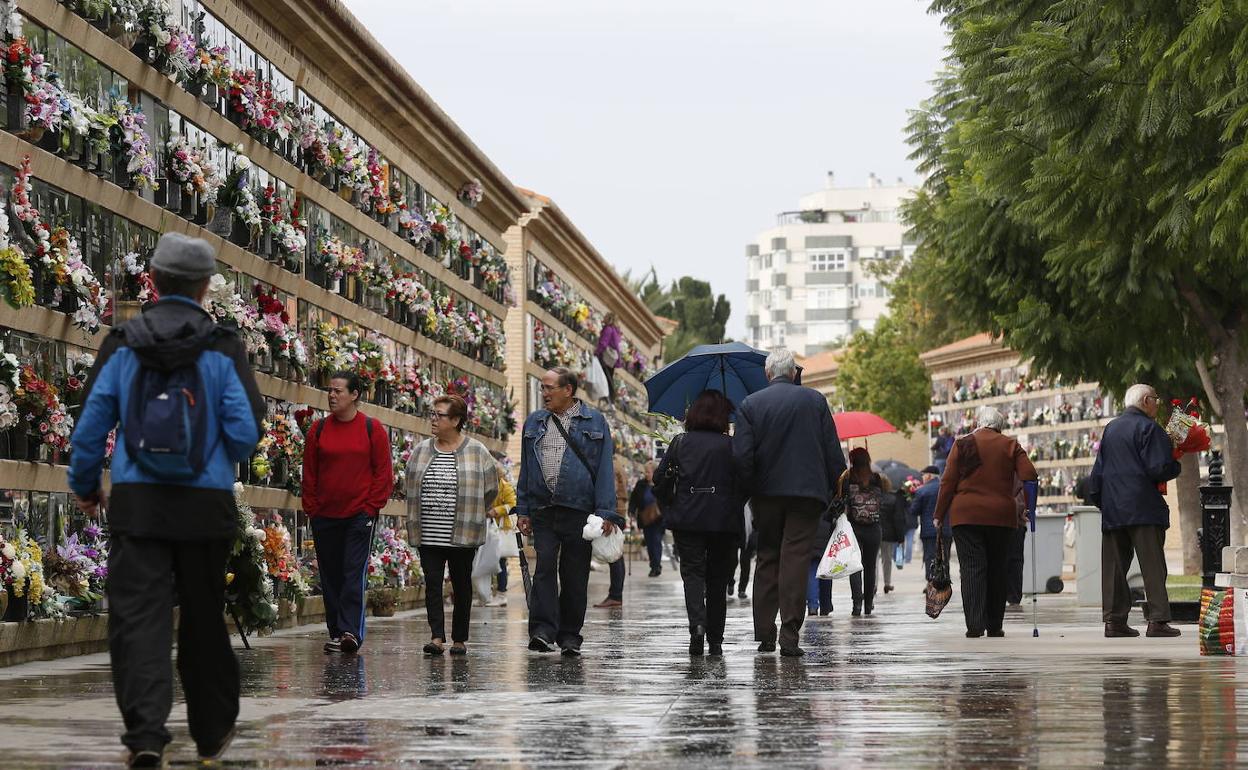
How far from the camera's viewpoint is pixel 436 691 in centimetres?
1166

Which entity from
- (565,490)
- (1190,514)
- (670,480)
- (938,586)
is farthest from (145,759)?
(1190,514)

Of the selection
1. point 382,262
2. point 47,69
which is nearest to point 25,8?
point 47,69

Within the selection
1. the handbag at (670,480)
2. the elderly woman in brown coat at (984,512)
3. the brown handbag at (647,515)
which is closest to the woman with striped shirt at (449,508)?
the handbag at (670,480)

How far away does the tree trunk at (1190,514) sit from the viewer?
36281 mm

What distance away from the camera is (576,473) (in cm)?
1482

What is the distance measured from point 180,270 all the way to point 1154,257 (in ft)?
49.5

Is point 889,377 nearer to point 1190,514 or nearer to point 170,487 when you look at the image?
point 1190,514

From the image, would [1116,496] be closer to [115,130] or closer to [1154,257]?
[1154,257]

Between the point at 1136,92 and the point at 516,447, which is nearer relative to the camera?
the point at 1136,92

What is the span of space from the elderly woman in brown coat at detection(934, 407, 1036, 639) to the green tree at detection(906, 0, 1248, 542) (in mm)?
2120

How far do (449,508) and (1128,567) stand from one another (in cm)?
530

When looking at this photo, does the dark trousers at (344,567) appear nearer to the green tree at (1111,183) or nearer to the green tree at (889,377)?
the green tree at (1111,183)

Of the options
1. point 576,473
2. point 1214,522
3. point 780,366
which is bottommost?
point 1214,522

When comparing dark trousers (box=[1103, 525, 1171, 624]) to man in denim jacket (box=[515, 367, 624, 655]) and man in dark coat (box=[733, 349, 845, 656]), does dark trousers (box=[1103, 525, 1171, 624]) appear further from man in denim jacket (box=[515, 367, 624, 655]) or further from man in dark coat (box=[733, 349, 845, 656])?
man in denim jacket (box=[515, 367, 624, 655])
